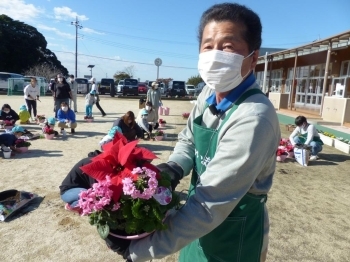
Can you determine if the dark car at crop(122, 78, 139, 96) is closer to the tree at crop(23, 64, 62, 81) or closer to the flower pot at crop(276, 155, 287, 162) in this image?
the tree at crop(23, 64, 62, 81)

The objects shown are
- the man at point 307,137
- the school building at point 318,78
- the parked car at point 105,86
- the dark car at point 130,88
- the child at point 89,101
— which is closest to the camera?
the man at point 307,137

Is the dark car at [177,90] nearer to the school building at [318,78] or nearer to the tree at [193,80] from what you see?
the school building at [318,78]

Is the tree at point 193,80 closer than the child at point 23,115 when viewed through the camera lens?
No

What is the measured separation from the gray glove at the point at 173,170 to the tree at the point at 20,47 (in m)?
40.5

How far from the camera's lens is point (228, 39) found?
1.15 meters

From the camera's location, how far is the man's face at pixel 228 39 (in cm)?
113

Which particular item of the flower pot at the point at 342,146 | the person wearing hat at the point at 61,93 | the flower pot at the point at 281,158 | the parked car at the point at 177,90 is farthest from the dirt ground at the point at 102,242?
the parked car at the point at 177,90

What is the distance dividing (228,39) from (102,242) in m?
2.79

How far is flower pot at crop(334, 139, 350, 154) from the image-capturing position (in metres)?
8.11

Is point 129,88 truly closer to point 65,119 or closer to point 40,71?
point 40,71

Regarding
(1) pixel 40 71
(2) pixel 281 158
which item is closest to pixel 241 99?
(2) pixel 281 158

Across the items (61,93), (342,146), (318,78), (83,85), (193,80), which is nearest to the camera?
(342,146)

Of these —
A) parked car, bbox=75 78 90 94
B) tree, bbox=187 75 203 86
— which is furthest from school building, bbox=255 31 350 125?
tree, bbox=187 75 203 86

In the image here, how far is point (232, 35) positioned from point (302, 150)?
6.24 meters
